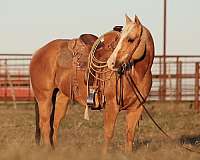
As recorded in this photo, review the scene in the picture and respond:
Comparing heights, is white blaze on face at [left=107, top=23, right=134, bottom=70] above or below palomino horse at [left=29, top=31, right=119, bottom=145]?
above

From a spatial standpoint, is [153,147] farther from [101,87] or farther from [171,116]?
[171,116]

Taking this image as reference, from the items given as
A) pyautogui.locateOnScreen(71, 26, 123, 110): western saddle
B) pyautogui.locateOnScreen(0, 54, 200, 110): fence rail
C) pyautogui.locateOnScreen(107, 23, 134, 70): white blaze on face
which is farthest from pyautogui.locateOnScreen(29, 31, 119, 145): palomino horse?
pyautogui.locateOnScreen(0, 54, 200, 110): fence rail

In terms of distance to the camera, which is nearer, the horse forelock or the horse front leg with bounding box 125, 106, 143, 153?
the horse forelock

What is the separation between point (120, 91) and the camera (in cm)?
673

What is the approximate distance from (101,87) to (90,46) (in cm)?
86

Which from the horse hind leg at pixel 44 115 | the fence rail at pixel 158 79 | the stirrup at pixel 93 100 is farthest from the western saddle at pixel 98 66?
the fence rail at pixel 158 79

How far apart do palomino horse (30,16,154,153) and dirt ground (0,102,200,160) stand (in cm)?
43

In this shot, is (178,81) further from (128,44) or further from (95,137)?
(128,44)

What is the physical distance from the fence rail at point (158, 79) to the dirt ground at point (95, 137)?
1884 millimetres

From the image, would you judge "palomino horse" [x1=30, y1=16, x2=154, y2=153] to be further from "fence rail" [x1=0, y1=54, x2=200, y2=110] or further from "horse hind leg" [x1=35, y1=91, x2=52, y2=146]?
"fence rail" [x1=0, y1=54, x2=200, y2=110]

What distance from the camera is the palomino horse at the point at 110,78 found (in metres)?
6.50

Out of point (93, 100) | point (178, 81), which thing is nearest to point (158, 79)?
point (178, 81)

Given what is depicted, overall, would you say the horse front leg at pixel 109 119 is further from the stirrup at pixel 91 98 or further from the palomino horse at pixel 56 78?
the palomino horse at pixel 56 78

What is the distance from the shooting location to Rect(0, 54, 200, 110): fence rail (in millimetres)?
17531
